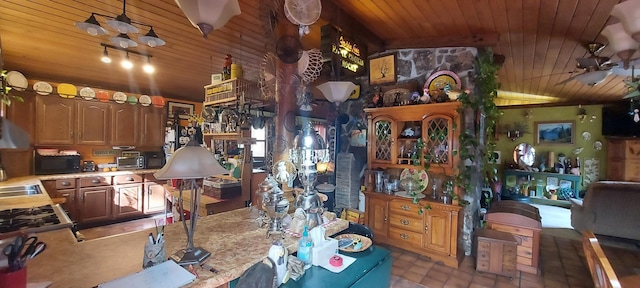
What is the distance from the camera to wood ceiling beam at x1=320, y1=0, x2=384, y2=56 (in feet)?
9.16

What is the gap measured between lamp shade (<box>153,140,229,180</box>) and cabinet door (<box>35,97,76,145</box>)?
15.5 feet

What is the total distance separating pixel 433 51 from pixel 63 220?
4196 millimetres

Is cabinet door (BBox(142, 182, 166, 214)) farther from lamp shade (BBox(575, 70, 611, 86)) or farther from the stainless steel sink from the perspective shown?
lamp shade (BBox(575, 70, 611, 86))

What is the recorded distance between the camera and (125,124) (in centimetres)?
505

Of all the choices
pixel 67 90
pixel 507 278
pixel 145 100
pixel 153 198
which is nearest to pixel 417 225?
pixel 507 278

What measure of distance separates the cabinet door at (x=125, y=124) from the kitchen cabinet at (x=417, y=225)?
455 centimetres

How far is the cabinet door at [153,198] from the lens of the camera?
16.7ft

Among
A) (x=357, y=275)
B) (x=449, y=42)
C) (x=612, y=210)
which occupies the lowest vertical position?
(x=612, y=210)

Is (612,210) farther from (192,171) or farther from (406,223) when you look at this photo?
(192,171)

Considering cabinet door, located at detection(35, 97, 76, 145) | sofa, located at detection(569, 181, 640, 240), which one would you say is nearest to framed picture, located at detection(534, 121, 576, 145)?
sofa, located at detection(569, 181, 640, 240)

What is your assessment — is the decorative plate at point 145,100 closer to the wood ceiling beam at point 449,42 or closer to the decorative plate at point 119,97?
the decorative plate at point 119,97

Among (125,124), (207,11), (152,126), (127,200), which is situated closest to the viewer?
(207,11)

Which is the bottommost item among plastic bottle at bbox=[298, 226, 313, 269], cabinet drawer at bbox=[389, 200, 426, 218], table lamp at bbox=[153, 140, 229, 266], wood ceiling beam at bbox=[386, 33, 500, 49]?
cabinet drawer at bbox=[389, 200, 426, 218]

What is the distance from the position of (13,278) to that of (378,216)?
10.9ft
